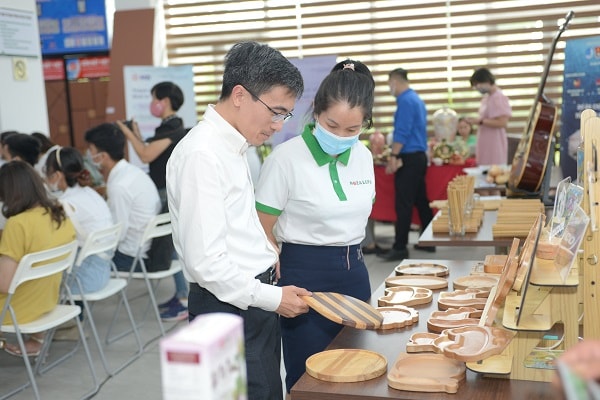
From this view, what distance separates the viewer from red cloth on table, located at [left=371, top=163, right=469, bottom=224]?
666cm

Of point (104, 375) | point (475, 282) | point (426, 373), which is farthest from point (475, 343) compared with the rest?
point (104, 375)

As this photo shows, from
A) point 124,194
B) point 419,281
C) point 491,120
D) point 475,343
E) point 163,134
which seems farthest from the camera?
point 491,120

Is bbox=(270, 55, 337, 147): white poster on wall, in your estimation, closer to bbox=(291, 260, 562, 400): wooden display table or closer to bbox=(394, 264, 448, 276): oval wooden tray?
bbox=(394, 264, 448, 276): oval wooden tray

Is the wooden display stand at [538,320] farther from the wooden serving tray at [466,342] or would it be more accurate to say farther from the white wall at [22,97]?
the white wall at [22,97]

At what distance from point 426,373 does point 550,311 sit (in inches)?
12.2

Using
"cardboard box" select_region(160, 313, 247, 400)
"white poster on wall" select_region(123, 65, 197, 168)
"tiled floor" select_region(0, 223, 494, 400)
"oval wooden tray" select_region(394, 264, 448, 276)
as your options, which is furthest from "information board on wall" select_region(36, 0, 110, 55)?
"cardboard box" select_region(160, 313, 247, 400)

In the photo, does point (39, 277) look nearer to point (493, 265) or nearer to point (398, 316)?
point (398, 316)

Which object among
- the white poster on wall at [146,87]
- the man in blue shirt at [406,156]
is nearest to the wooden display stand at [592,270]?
the man in blue shirt at [406,156]

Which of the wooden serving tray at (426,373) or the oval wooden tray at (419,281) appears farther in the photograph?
the oval wooden tray at (419,281)

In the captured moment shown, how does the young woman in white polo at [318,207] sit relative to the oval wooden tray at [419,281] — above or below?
above

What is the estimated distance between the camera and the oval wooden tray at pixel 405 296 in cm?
222

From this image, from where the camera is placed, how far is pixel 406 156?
645cm

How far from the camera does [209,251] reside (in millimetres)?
1682

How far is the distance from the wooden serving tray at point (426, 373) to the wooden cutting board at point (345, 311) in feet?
0.52
